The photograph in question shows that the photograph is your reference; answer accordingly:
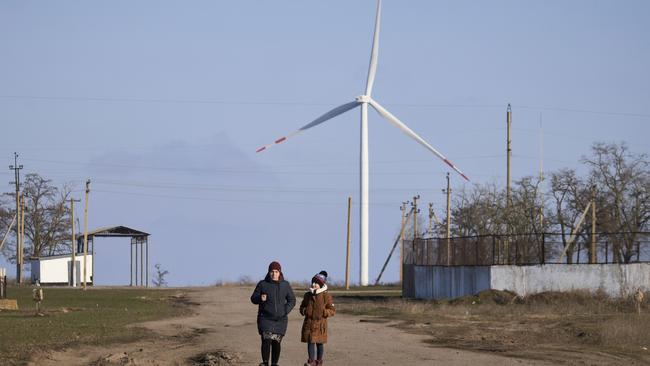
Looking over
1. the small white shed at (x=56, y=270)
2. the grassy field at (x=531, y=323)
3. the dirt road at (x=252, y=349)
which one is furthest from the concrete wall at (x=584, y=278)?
the small white shed at (x=56, y=270)

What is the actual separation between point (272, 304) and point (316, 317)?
51.5 inches

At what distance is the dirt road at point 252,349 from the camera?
2012 centimetres

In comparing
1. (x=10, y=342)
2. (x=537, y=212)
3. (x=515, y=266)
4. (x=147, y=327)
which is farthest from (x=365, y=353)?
(x=537, y=212)

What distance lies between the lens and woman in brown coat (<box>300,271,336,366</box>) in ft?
60.4

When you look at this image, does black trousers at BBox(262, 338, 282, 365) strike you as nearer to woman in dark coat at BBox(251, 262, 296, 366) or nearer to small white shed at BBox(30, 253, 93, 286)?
woman in dark coat at BBox(251, 262, 296, 366)

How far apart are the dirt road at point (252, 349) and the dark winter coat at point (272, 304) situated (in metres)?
2.28

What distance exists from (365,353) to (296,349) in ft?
5.52

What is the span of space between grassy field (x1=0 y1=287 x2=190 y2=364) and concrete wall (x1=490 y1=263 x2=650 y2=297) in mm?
12870

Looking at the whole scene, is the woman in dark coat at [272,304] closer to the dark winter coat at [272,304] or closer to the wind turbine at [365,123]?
the dark winter coat at [272,304]

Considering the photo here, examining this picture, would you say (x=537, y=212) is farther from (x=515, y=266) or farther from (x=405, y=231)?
(x=405, y=231)

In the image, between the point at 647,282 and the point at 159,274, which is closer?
the point at 647,282

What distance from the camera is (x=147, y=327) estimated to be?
31172 mm

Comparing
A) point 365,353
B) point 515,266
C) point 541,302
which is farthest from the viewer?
point 515,266

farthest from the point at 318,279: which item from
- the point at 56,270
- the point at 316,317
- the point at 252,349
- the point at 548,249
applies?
the point at 56,270
